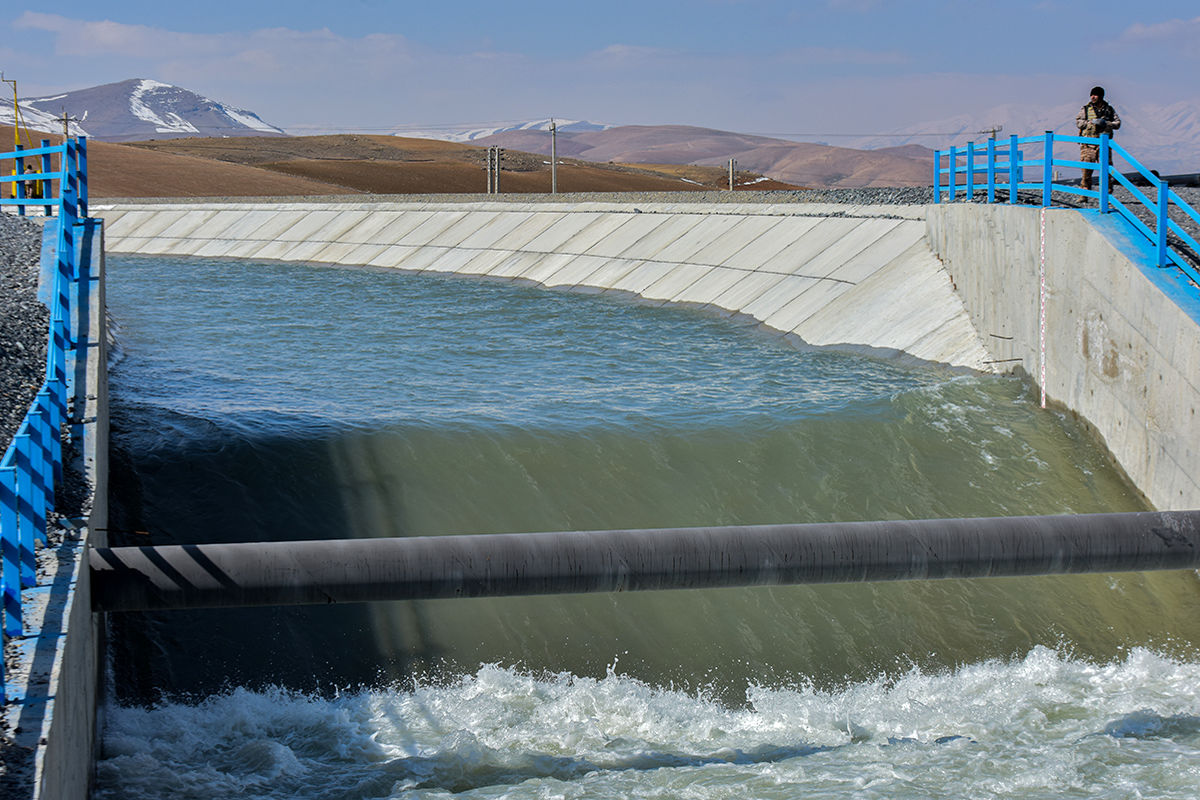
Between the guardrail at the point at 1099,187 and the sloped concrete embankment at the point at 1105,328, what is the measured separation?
19 cm

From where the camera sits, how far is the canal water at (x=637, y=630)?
7.82 m

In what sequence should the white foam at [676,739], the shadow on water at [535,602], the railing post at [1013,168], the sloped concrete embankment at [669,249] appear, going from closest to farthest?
the white foam at [676,739], the shadow on water at [535,602], the railing post at [1013,168], the sloped concrete embankment at [669,249]

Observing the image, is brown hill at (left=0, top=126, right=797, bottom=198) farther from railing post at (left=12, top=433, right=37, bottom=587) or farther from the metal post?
railing post at (left=12, top=433, right=37, bottom=587)

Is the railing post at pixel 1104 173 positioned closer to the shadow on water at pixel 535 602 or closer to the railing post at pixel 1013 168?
the railing post at pixel 1013 168

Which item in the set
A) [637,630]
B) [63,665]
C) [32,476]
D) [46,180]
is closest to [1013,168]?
[637,630]

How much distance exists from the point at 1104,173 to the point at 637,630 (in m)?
8.94

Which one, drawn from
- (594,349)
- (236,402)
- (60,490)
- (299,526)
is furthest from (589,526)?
(594,349)

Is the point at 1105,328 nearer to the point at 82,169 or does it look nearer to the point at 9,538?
the point at 9,538

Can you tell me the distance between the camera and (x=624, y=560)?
7.37 metres

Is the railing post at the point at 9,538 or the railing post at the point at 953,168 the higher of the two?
the railing post at the point at 953,168

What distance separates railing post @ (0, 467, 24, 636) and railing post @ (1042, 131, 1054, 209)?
13.8 metres

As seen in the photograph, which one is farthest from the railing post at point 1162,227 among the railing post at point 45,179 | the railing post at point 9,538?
the railing post at point 45,179

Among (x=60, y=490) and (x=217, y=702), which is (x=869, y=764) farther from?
(x=60, y=490)

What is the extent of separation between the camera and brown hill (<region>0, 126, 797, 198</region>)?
8612 cm
